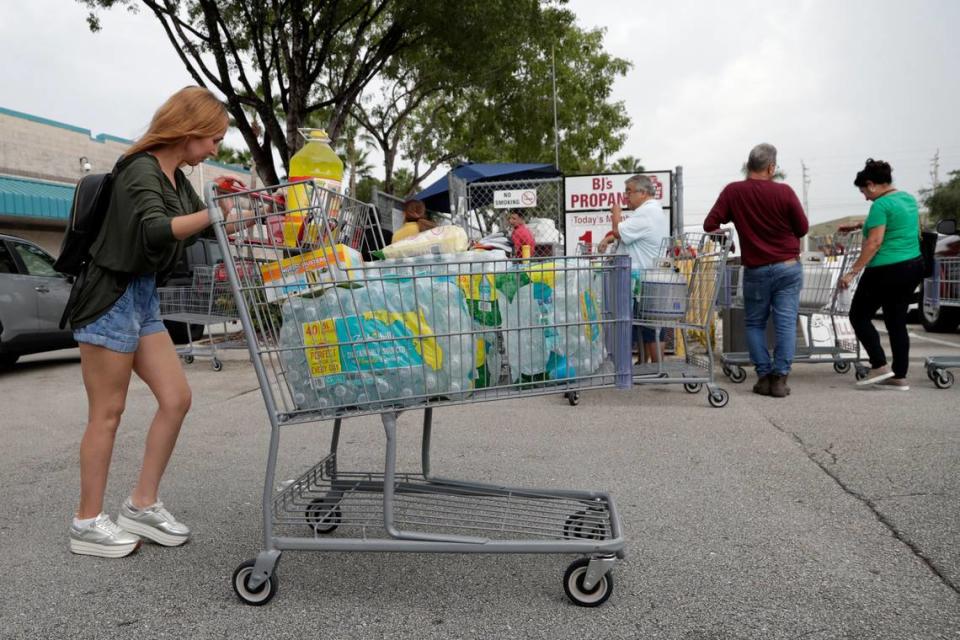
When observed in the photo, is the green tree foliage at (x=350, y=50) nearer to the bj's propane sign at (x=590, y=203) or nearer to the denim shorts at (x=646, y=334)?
the bj's propane sign at (x=590, y=203)

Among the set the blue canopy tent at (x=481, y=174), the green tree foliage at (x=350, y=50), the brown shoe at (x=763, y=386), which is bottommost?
the brown shoe at (x=763, y=386)

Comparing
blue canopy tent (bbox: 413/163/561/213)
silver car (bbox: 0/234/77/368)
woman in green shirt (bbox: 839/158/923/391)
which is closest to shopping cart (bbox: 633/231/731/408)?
woman in green shirt (bbox: 839/158/923/391)

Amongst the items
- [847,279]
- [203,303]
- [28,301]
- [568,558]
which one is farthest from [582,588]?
[28,301]

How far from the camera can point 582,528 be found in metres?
2.72

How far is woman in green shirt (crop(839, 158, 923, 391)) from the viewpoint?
20.6ft

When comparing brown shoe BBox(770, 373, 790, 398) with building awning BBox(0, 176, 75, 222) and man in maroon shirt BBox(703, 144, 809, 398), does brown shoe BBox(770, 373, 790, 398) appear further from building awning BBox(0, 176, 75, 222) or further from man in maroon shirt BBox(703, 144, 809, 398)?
building awning BBox(0, 176, 75, 222)

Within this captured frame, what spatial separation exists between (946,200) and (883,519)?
186ft

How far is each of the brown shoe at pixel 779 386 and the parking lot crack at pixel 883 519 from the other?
1.60 metres

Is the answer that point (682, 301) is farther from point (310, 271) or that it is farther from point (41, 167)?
point (41, 167)

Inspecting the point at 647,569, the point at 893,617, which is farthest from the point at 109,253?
the point at 893,617

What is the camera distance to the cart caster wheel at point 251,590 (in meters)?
2.53

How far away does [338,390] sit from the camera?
261 centimetres

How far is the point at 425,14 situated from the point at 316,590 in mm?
13273

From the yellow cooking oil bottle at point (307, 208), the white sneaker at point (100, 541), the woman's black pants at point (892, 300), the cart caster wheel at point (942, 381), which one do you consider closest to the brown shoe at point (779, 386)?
the woman's black pants at point (892, 300)
